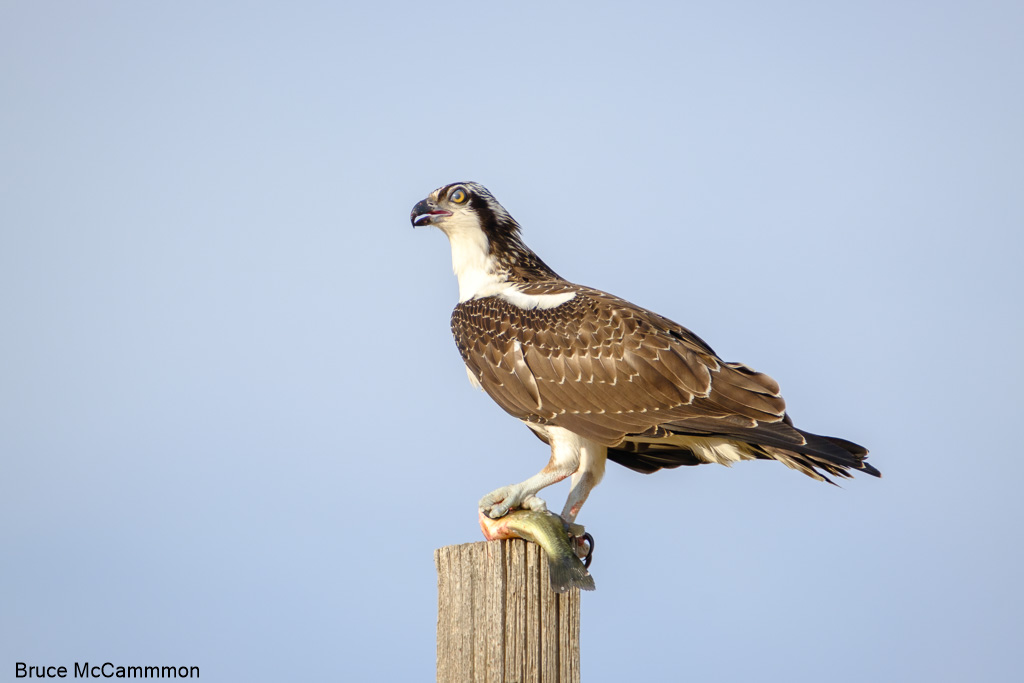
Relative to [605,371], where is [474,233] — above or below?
above

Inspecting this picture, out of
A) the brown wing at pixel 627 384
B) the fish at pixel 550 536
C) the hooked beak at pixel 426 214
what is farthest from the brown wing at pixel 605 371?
the hooked beak at pixel 426 214

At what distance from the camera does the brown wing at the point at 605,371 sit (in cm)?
566

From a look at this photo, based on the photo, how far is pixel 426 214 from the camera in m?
7.20

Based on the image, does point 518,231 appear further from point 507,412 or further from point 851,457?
point 851,457

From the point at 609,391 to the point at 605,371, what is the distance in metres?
0.13

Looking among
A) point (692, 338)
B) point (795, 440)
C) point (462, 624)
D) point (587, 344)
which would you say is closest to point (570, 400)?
point (587, 344)

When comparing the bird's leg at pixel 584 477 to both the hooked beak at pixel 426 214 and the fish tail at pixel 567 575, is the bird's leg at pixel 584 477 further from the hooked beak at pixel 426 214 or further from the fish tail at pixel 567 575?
the hooked beak at pixel 426 214

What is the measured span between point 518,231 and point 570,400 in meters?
1.85

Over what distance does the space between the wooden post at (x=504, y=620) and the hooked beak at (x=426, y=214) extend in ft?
10.2

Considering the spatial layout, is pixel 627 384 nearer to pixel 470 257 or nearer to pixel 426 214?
pixel 470 257

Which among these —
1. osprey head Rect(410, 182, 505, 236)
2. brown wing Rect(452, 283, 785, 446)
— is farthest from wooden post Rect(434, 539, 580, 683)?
osprey head Rect(410, 182, 505, 236)

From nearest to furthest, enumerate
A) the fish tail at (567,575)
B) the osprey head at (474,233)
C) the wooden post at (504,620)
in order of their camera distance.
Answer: the wooden post at (504,620) → the fish tail at (567,575) → the osprey head at (474,233)

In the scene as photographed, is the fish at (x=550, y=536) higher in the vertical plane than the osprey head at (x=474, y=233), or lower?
lower

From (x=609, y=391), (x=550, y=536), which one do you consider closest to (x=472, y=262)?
(x=609, y=391)
